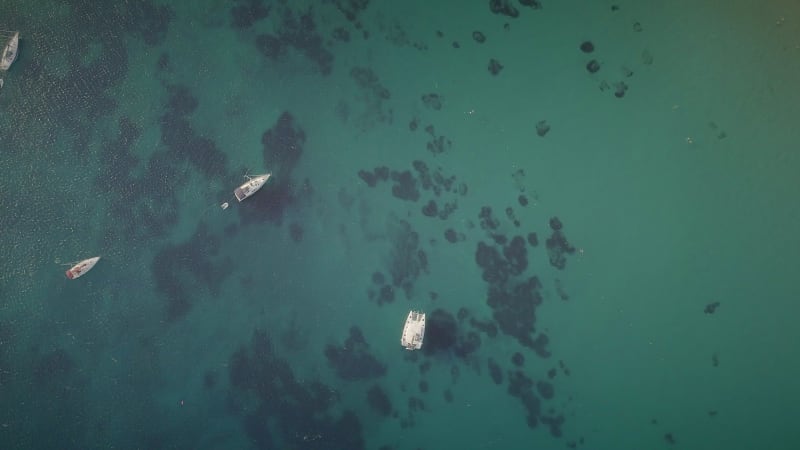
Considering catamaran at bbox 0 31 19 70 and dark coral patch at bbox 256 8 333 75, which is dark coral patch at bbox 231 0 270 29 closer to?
dark coral patch at bbox 256 8 333 75

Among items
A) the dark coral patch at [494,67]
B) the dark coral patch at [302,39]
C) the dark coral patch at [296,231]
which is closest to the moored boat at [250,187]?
the dark coral patch at [296,231]

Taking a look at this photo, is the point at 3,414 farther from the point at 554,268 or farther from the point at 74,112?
the point at 554,268

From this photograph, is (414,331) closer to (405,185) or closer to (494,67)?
(405,185)

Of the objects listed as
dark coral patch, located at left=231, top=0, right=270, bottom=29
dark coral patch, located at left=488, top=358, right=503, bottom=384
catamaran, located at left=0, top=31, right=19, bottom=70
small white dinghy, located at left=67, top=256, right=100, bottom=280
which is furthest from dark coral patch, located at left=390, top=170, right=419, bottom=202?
catamaran, located at left=0, top=31, right=19, bottom=70

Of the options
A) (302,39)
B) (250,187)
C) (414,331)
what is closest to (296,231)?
(250,187)

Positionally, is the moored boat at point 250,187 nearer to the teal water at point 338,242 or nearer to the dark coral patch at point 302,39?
the teal water at point 338,242

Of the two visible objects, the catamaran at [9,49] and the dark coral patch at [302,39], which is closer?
the catamaran at [9,49]
